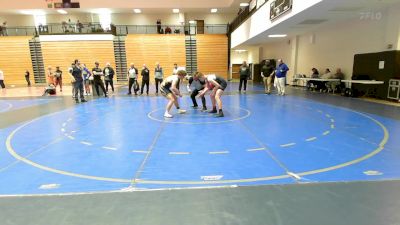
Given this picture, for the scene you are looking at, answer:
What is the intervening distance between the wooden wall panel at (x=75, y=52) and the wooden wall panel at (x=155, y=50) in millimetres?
2174

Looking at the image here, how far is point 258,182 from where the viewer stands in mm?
3637

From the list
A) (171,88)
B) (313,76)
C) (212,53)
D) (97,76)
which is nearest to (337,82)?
(313,76)

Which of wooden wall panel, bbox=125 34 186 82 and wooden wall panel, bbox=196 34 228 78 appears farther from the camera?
wooden wall panel, bbox=196 34 228 78

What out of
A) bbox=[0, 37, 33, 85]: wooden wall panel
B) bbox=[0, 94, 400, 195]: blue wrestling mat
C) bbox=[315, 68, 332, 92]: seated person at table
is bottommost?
bbox=[0, 94, 400, 195]: blue wrestling mat

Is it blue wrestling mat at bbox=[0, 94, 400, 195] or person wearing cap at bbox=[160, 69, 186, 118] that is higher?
person wearing cap at bbox=[160, 69, 186, 118]

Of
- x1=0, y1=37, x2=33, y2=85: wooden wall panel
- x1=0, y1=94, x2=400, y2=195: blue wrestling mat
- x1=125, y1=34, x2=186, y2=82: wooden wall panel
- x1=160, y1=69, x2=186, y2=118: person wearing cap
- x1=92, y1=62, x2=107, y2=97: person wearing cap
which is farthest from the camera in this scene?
x1=125, y1=34, x2=186, y2=82: wooden wall panel

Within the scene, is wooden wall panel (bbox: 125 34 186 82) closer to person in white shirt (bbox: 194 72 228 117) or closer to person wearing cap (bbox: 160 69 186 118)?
person wearing cap (bbox: 160 69 186 118)

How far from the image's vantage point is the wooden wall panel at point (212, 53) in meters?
28.4

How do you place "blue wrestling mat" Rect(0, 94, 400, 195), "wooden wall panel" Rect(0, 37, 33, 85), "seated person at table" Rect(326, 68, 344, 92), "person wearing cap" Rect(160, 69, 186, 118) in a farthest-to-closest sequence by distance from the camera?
"wooden wall panel" Rect(0, 37, 33, 85)
"seated person at table" Rect(326, 68, 344, 92)
"person wearing cap" Rect(160, 69, 186, 118)
"blue wrestling mat" Rect(0, 94, 400, 195)

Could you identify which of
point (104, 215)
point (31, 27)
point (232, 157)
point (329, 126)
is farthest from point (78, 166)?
point (31, 27)

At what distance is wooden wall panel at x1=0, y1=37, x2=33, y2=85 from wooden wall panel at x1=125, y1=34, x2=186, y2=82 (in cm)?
1061

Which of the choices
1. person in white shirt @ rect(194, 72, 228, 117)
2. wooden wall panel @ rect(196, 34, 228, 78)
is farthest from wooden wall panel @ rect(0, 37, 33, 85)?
person in white shirt @ rect(194, 72, 228, 117)

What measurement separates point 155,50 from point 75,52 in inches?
324

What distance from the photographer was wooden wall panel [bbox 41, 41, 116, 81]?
2662 centimetres
